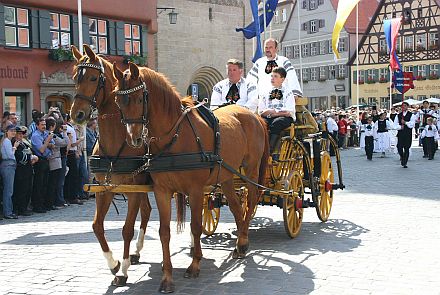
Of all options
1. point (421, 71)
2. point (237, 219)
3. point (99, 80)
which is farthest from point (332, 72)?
point (99, 80)

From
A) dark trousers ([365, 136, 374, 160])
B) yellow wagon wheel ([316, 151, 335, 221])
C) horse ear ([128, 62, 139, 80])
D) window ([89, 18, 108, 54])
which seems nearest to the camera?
horse ear ([128, 62, 139, 80])

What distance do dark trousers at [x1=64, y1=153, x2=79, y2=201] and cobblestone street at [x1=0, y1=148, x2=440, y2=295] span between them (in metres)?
1.61

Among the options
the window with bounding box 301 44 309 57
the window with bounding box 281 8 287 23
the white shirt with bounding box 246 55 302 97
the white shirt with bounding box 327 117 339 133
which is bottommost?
the white shirt with bounding box 327 117 339 133

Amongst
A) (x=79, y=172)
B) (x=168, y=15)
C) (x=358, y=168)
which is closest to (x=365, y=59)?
(x=168, y=15)

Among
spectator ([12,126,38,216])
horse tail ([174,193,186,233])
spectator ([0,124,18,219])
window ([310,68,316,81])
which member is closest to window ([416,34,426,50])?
window ([310,68,316,81])

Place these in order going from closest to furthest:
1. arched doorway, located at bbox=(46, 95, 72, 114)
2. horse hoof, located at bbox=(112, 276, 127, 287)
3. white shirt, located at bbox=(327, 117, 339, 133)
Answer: horse hoof, located at bbox=(112, 276, 127, 287)
arched doorway, located at bbox=(46, 95, 72, 114)
white shirt, located at bbox=(327, 117, 339, 133)

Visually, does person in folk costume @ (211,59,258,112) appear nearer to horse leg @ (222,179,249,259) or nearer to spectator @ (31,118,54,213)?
horse leg @ (222,179,249,259)

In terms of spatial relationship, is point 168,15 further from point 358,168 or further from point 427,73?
point 427,73

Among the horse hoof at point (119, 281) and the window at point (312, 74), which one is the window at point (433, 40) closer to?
the window at point (312, 74)

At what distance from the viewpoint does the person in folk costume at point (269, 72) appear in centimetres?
877

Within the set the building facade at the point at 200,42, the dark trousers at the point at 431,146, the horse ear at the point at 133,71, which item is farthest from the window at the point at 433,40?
the horse ear at the point at 133,71

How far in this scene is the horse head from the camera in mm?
5684

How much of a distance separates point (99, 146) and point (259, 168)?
2391mm

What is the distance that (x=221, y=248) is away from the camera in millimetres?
7766
